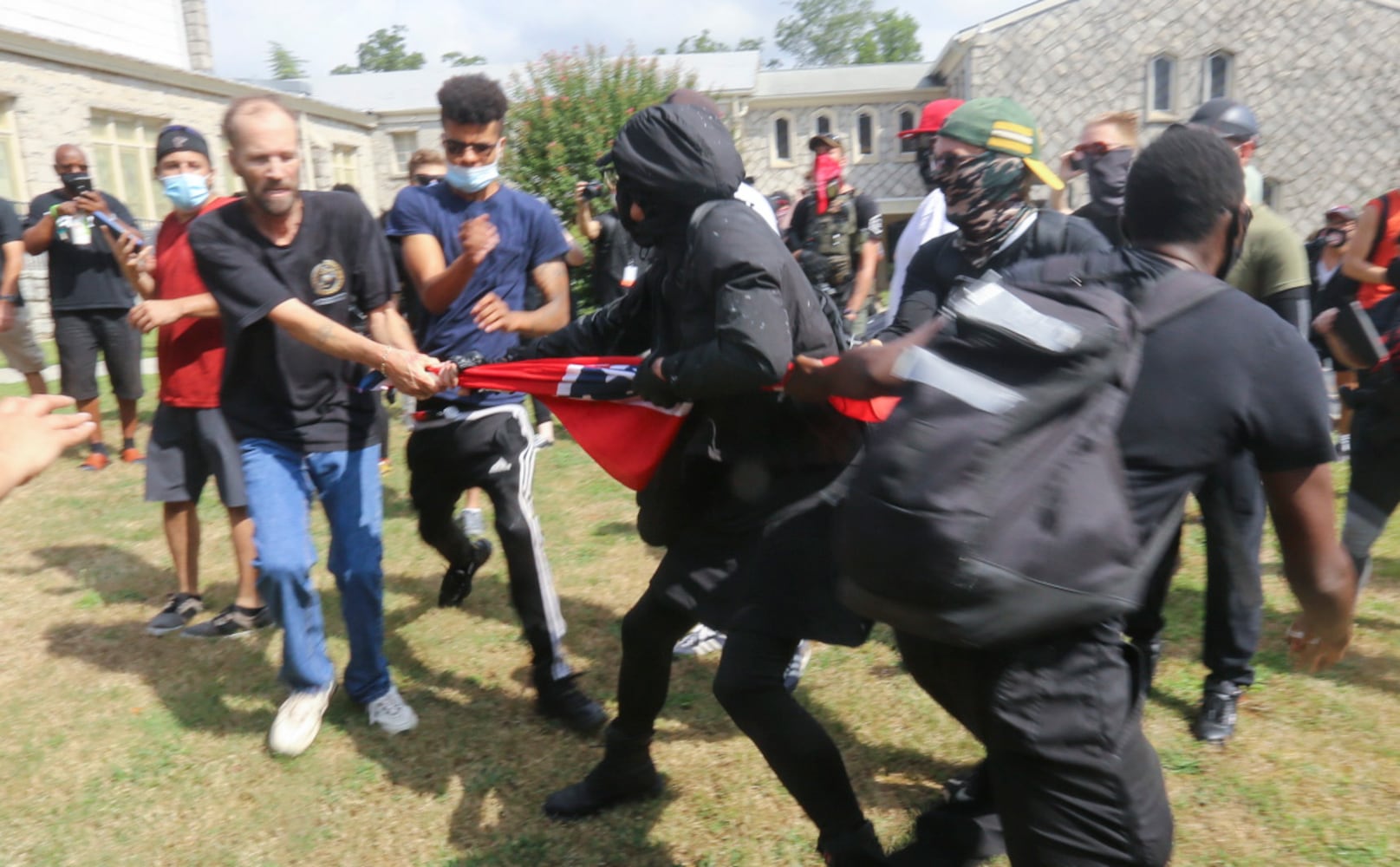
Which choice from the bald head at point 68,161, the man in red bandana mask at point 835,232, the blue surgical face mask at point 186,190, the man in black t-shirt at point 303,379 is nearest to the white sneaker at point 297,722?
the man in black t-shirt at point 303,379

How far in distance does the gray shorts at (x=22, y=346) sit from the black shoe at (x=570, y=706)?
6.69m

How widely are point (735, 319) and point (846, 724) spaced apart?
6.78 ft

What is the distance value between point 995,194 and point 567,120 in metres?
16.4

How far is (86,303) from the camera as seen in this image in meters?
8.64

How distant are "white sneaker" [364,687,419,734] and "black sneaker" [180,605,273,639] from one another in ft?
4.44

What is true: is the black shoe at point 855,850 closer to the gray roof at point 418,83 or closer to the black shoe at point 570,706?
the black shoe at point 570,706

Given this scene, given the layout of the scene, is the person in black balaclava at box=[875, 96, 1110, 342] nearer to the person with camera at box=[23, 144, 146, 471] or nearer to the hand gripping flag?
the hand gripping flag

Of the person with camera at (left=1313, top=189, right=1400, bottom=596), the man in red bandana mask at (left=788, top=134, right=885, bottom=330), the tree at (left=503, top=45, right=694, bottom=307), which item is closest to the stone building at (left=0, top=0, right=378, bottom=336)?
the tree at (left=503, top=45, right=694, bottom=307)

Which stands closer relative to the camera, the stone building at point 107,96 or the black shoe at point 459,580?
the black shoe at point 459,580

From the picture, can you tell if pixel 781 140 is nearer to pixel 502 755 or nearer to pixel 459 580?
pixel 459 580

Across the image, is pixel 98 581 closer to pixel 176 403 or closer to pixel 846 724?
pixel 176 403

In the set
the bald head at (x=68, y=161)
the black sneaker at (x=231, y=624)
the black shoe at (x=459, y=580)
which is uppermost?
the bald head at (x=68, y=161)

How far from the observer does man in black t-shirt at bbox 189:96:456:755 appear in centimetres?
379

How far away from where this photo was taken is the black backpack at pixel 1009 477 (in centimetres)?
184
